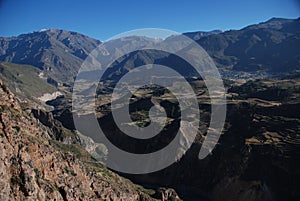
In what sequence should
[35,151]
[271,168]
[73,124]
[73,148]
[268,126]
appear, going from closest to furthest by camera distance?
[35,151]
[271,168]
[73,148]
[268,126]
[73,124]

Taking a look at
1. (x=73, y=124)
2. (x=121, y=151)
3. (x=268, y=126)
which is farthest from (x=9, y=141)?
(x=73, y=124)

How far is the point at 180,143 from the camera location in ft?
239

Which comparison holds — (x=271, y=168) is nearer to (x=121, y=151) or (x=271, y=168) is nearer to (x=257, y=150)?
(x=257, y=150)

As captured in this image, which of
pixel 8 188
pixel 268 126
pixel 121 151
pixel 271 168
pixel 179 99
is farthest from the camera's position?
pixel 179 99

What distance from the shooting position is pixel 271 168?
57312mm

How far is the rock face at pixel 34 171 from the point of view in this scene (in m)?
27.8

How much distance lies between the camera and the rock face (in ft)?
91.1

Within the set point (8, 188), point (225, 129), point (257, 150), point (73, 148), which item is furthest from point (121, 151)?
point (8, 188)

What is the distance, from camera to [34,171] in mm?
30219

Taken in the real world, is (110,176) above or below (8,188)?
below

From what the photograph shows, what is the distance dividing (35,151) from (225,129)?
55.7 meters

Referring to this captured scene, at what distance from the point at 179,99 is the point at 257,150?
55.5m

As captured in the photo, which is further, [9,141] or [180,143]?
[180,143]

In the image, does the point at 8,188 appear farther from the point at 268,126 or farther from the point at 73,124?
the point at 73,124
